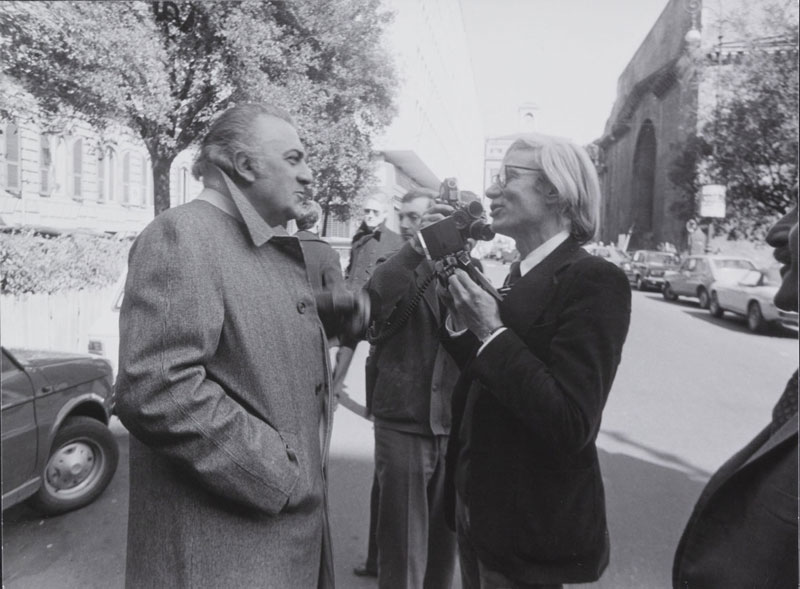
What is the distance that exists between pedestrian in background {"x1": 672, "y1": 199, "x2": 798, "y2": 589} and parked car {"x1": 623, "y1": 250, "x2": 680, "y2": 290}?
24.5 metres

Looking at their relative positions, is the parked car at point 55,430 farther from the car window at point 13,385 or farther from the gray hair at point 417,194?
the gray hair at point 417,194

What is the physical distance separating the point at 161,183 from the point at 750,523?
7.72 ft

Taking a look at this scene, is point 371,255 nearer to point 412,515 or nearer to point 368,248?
point 368,248

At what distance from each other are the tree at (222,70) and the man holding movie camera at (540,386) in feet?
3.37

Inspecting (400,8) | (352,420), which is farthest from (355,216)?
(352,420)

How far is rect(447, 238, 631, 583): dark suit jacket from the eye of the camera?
1553mm

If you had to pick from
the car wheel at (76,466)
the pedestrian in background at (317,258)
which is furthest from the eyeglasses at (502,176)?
the car wheel at (76,466)

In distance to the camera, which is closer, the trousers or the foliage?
the foliage

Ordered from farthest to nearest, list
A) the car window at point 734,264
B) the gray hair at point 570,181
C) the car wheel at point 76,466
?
the car window at point 734,264 < the car wheel at point 76,466 < the gray hair at point 570,181

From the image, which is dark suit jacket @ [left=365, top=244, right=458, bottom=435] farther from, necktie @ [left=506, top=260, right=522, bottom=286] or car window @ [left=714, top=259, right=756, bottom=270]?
car window @ [left=714, top=259, right=756, bottom=270]

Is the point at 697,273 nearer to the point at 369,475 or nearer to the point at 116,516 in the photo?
the point at 369,475

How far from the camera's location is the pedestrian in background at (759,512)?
1216 millimetres

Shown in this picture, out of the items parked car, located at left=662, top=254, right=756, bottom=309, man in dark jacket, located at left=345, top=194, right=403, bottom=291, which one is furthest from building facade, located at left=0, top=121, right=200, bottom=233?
parked car, located at left=662, top=254, right=756, bottom=309

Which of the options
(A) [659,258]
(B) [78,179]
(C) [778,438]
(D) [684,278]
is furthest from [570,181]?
(A) [659,258]
